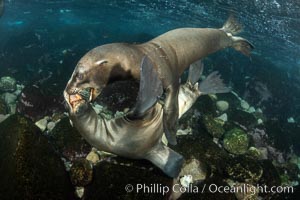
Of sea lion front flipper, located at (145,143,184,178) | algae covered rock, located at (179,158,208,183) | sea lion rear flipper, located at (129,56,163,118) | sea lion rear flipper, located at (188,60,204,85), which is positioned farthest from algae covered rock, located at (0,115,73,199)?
sea lion rear flipper, located at (188,60,204,85)

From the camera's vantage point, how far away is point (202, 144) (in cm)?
642

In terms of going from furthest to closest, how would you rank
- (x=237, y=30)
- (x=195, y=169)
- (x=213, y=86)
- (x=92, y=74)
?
1. (x=237, y=30)
2. (x=213, y=86)
3. (x=195, y=169)
4. (x=92, y=74)

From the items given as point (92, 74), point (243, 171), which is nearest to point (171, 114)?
point (92, 74)

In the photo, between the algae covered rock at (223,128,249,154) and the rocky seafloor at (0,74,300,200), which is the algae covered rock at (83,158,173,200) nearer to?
the rocky seafloor at (0,74,300,200)

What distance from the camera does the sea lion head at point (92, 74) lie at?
3062 millimetres

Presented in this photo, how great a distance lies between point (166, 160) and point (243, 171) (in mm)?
2197

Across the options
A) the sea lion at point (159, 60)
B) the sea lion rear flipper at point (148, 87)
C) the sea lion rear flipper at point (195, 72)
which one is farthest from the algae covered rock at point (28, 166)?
the sea lion rear flipper at point (195, 72)

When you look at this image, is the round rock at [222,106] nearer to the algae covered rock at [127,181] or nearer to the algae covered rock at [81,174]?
the algae covered rock at [127,181]

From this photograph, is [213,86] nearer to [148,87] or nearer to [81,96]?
[148,87]

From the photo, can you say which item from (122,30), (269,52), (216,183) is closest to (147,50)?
(216,183)

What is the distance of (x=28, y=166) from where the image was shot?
14.4ft

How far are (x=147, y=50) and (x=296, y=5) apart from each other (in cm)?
1178

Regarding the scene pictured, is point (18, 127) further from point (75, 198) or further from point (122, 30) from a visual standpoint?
point (122, 30)

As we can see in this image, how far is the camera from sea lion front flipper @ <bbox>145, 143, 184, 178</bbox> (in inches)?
193
